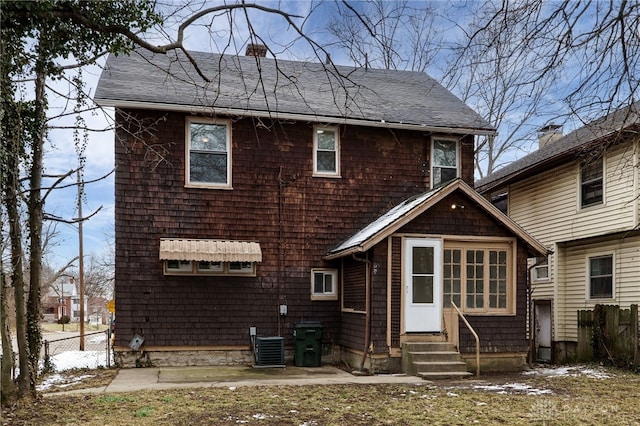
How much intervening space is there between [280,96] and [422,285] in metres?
5.42

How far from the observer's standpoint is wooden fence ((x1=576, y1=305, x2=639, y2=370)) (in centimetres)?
1281

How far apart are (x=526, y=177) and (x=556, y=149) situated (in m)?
1.43

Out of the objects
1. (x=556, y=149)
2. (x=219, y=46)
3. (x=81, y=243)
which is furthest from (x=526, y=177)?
(x=81, y=243)

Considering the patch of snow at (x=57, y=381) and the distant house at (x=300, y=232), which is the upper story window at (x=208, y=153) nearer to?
the distant house at (x=300, y=232)

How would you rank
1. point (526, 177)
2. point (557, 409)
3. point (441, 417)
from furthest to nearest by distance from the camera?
point (526, 177) → point (557, 409) → point (441, 417)

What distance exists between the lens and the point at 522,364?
12367 millimetres

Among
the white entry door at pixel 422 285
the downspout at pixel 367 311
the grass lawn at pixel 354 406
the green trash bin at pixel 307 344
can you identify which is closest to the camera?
the grass lawn at pixel 354 406

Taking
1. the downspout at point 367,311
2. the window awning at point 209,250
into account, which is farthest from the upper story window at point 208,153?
the downspout at point 367,311

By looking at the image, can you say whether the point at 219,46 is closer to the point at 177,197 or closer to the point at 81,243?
the point at 177,197

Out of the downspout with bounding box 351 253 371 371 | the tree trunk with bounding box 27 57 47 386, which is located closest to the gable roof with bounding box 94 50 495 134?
the tree trunk with bounding box 27 57 47 386

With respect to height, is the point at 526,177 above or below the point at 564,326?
above

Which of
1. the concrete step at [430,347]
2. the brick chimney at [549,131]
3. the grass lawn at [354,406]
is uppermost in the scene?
the brick chimney at [549,131]

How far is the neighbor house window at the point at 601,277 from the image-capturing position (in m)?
14.8

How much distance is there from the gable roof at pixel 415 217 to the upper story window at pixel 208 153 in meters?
3.13
